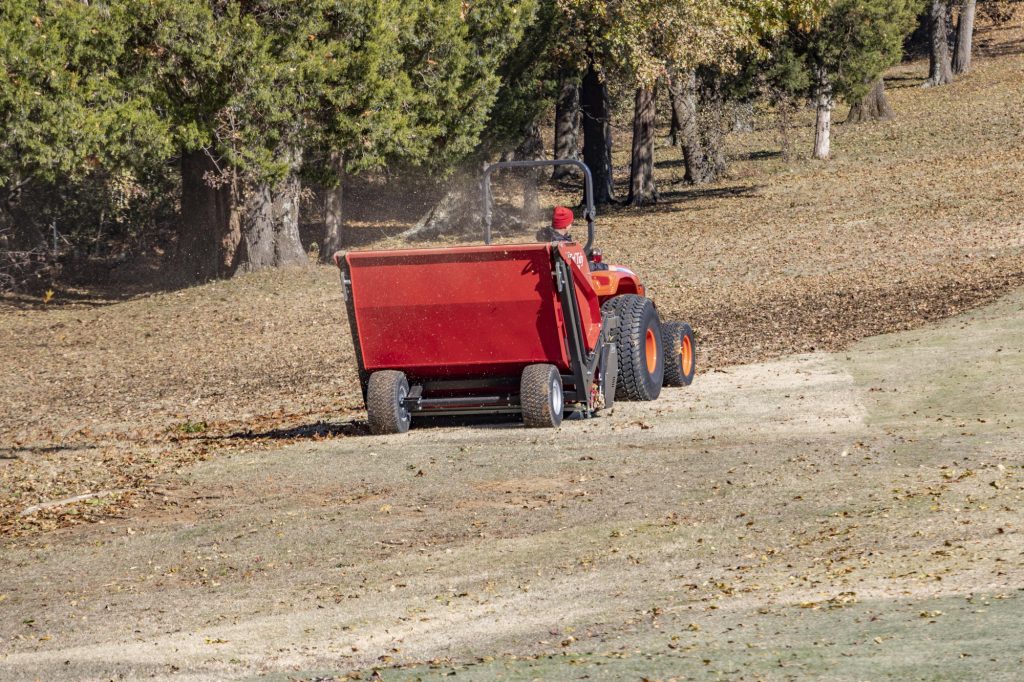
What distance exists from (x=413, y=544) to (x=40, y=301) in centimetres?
2684

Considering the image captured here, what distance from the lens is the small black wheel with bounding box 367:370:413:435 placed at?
13383mm

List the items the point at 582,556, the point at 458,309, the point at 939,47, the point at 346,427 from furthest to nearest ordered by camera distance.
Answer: the point at 939,47 < the point at 346,427 < the point at 458,309 < the point at 582,556

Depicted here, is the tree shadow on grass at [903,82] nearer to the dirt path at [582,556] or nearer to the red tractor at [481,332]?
the dirt path at [582,556]

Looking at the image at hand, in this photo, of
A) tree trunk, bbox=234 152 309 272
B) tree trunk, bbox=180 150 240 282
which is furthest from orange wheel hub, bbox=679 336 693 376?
tree trunk, bbox=180 150 240 282

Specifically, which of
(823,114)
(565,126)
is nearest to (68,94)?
(565,126)

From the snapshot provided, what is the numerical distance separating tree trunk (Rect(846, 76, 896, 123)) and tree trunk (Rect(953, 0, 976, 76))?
12255mm

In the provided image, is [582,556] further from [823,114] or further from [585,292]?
[823,114]

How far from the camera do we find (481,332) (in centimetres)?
1306

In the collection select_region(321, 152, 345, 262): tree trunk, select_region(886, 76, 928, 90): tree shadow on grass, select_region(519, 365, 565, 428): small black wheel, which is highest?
select_region(886, 76, 928, 90): tree shadow on grass

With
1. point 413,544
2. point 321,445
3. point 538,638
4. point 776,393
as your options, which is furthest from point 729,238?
point 538,638

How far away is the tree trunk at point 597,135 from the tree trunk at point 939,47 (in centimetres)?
2208

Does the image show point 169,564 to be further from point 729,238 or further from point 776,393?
point 729,238

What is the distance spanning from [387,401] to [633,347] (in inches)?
99.3

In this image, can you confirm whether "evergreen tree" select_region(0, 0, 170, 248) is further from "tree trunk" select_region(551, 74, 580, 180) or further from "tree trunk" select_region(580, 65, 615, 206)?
"tree trunk" select_region(551, 74, 580, 180)
